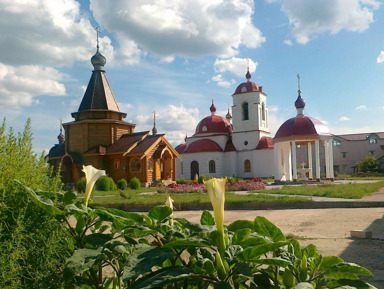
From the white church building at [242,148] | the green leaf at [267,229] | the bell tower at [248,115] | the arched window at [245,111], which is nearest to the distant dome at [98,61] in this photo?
the white church building at [242,148]

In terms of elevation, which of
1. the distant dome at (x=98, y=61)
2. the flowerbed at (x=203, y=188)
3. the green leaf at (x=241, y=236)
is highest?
the distant dome at (x=98, y=61)

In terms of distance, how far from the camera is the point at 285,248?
1692 mm

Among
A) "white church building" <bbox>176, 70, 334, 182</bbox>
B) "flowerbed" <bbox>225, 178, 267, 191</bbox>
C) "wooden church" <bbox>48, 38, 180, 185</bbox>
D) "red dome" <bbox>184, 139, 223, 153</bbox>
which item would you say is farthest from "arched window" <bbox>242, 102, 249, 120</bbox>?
"flowerbed" <bbox>225, 178, 267, 191</bbox>

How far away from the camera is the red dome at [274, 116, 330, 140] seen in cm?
2875

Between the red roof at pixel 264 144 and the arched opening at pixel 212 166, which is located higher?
A: the red roof at pixel 264 144

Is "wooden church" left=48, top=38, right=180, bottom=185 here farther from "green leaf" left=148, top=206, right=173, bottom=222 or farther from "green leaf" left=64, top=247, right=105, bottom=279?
"green leaf" left=64, top=247, right=105, bottom=279

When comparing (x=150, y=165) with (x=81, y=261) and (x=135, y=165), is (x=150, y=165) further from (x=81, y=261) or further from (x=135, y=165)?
(x=81, y=261)

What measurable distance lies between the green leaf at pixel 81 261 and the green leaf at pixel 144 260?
0.17 metres

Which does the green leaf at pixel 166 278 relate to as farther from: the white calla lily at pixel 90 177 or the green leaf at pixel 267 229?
the white calla lily at pixel 90 177

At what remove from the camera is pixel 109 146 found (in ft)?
96.7

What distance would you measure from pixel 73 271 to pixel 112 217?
33 cm

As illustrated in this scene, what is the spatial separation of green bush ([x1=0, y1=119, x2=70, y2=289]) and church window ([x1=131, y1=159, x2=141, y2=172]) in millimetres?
26305

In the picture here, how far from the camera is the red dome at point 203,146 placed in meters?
40.7

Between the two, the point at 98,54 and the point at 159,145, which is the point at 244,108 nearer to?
the point at 159,145
